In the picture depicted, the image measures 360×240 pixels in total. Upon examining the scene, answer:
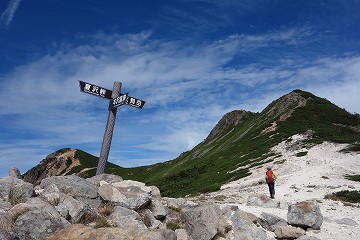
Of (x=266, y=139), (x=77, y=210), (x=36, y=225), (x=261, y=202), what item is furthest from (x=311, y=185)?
(x=266, y=139)

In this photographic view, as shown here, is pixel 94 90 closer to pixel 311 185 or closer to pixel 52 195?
pixel 52 195

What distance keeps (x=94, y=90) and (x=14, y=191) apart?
5594mm

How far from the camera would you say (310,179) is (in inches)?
1220

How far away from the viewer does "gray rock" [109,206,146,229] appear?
1018 centimetres

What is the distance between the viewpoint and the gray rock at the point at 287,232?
1362 cm

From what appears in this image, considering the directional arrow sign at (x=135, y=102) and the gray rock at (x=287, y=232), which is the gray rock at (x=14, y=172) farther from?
the gray rock at (x=287, y=232)

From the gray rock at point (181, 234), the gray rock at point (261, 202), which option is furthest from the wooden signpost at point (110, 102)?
the gray rock at point (261, 202)

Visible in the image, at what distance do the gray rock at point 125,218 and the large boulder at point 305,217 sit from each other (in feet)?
26.2

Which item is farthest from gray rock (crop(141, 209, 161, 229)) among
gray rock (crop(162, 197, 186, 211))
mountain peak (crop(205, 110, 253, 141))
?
mountain peak (crop(205, 110, 253, 141))

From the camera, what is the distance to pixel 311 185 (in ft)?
94.1

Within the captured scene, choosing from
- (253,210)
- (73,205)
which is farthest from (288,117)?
(73,205)

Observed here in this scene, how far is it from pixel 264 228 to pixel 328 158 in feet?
87.2

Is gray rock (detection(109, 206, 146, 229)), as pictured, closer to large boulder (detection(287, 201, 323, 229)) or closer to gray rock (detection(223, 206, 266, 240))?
gray rock (detection(223, 206, 266, 240))

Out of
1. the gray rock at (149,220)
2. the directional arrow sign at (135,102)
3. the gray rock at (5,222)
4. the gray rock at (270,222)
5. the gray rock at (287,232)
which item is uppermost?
the directional arrow sign at (135,102)
